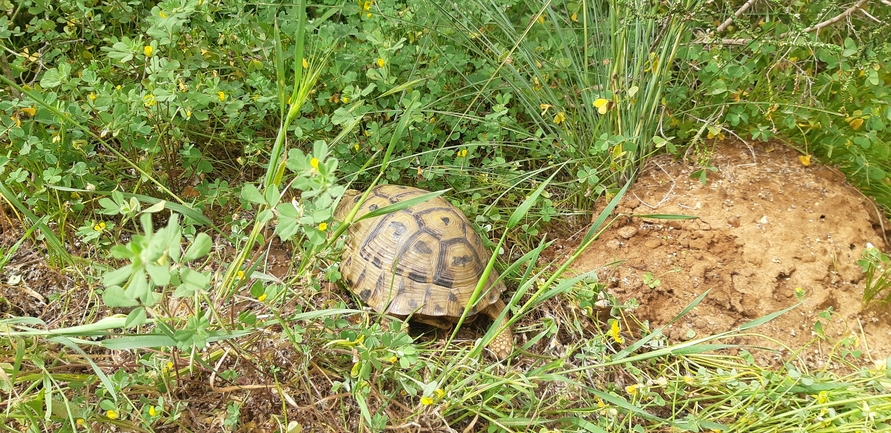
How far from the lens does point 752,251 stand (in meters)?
2.62

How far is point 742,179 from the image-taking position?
9.37 ft

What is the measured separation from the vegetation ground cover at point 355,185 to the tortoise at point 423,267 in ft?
0.37

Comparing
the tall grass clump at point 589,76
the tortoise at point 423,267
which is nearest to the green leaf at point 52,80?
the tortoise at point 423,267

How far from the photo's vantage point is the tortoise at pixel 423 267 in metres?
2.46

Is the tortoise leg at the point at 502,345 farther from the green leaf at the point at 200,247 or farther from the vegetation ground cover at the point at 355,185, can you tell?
the green leaf at the point at 200,247

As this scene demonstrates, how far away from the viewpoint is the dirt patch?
8.10ft

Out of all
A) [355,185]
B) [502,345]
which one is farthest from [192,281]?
[355,185]

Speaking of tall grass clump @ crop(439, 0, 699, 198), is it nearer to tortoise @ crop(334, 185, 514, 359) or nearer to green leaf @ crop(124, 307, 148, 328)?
tortoise @ crop(334, 185, 514, 359)

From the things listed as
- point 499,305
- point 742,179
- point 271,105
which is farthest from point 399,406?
point 742,179

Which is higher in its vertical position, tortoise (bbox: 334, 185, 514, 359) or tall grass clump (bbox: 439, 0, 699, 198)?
tall grass clump (bbox: 439, 0, 699, 198)

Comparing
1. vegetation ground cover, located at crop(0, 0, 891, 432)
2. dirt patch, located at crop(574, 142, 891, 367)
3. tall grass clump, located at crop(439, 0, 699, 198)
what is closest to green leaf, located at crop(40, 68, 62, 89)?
vegetation ground cover, located at crop(0, 0, 891, 432)

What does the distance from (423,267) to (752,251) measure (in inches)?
58.1

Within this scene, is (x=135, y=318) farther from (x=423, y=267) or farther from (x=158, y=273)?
(x=423, y=267)

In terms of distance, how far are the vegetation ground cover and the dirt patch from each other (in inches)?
3.9
